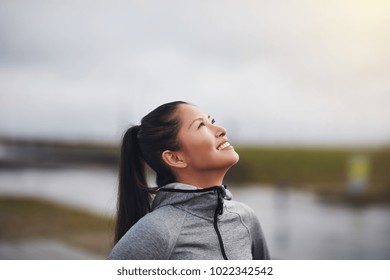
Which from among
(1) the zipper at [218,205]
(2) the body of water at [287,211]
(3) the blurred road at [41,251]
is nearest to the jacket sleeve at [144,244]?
(1) the zipper at [218,205]

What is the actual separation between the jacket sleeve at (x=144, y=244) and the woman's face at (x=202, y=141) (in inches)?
8.2

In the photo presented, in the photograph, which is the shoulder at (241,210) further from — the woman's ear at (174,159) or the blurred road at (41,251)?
the blurred road at (41,251)

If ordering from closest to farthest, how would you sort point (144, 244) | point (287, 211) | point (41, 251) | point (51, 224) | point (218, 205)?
point (144, 244)
point (218, 205)
point (41, 251)
point (51, 224)
point (287, 211)

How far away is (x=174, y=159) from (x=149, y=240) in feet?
0.77

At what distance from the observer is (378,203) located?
3346mm

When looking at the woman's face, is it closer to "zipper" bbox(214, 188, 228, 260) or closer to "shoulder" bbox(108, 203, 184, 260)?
"zipper" bbox(214, 188, 228, 260)

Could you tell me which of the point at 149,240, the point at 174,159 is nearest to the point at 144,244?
the point at 149,240

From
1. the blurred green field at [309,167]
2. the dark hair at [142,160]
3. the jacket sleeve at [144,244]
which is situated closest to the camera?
the jacket sleeve at [144,244]

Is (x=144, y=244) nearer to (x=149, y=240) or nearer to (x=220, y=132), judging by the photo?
(x=149, y=240)

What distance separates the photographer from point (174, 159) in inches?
53.7

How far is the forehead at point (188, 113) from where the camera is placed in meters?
1.34

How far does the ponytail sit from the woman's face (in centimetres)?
12

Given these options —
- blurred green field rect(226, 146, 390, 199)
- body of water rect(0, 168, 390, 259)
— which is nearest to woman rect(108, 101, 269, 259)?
blurred green field rect(226, 146, 390, 199)
